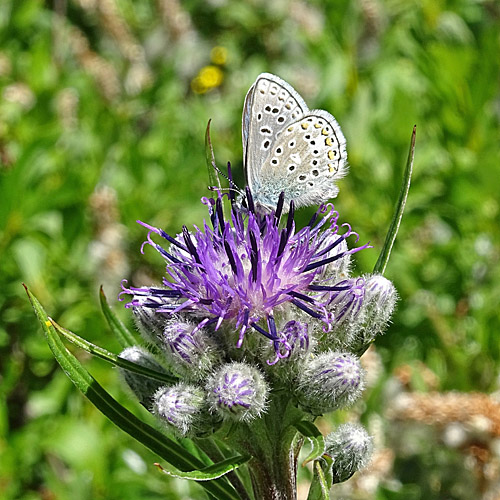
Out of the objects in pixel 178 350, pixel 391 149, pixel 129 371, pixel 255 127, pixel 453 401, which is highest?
pixel 255 127

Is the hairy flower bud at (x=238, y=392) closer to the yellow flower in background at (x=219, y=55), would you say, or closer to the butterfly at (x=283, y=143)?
the butterfly at (x=283, y=143)

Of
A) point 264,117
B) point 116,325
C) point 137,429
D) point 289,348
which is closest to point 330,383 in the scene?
point 289,348

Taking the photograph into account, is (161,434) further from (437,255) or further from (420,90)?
(420,90)

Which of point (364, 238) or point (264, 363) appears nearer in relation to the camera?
point (264, 363)

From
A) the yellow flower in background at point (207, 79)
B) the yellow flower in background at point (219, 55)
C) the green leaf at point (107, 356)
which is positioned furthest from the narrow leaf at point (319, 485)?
the yellow flower in background at point (219, 55)

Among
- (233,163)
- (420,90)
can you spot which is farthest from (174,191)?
(420,90)

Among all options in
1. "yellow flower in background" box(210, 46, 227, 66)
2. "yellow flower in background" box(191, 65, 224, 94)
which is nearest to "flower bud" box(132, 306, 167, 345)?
"yellow flower in background" box(191, 65, 224, 94)
